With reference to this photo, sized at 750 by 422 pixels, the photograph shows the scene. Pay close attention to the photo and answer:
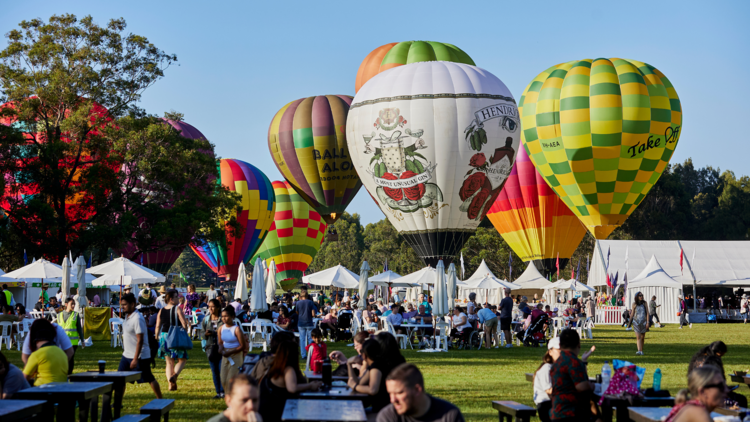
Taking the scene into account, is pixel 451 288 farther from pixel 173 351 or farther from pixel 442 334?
pixel 173 351

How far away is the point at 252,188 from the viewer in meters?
49.2

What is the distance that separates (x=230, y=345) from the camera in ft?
31.9

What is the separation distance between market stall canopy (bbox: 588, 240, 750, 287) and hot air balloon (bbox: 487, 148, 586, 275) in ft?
21.5

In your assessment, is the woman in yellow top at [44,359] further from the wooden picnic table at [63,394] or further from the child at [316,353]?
→ the child at [316,353]

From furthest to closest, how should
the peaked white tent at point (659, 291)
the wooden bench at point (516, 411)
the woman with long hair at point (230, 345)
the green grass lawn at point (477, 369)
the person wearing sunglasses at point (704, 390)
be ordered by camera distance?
the peaked white tent at point (659, 291) → the green grass lawn at point (477, 369) → the woman with long hair at point (230, 345) → the wooden bench at point (516, 411) → the person wearing sunglasses at point (704, 390)

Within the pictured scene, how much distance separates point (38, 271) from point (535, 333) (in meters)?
14.1

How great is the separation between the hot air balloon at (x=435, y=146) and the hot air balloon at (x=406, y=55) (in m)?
8.77

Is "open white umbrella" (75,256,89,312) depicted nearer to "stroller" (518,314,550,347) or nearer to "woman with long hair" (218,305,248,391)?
"woman with long hair" (218,305,248,391)

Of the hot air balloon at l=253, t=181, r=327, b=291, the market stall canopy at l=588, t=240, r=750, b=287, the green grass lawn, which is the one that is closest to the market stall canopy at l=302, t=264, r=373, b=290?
the green grass lawn

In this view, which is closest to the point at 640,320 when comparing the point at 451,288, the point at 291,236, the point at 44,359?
the point at 451,288

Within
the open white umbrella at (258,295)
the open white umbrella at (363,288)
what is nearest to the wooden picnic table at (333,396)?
the open white umbrella at (258,295)

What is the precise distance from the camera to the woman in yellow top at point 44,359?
7.35m

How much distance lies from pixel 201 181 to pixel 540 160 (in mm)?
16348

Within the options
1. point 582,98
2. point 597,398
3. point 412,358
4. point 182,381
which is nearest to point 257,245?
point 582,98
